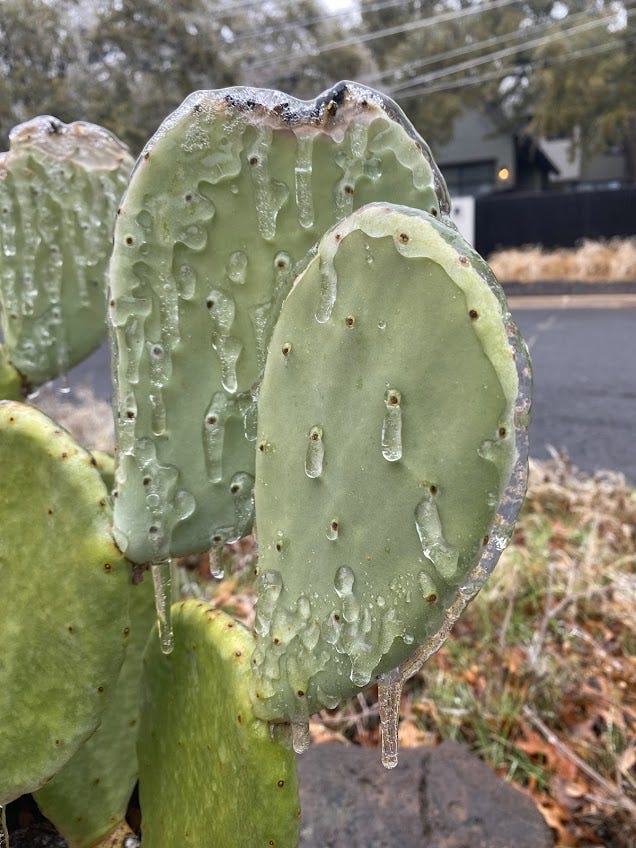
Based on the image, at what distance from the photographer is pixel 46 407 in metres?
4.79

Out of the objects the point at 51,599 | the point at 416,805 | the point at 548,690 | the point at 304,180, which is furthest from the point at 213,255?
the point at 548,690

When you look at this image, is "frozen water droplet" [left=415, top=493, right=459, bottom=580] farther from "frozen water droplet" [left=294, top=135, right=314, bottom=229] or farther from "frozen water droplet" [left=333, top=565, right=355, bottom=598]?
"frozen water droplet" [left=294, top=135, right=314, bottom=229]

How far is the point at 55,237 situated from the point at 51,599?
96 cm

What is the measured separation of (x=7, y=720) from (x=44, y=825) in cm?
51

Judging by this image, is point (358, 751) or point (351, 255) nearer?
point (351, 255)

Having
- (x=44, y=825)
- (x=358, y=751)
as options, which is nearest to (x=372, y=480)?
(x=44, y=825)

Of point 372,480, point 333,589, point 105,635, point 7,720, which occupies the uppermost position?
point 372,480

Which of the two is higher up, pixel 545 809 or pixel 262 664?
pixel 262 664

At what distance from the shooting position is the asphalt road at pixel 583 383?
4.91 meters

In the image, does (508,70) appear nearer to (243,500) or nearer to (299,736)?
(243,500)

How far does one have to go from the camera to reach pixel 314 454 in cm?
80

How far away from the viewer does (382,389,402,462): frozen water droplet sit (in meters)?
0.69

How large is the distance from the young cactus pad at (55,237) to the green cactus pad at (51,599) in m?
0.72

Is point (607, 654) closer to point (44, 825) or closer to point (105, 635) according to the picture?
A: point (44, 825)
